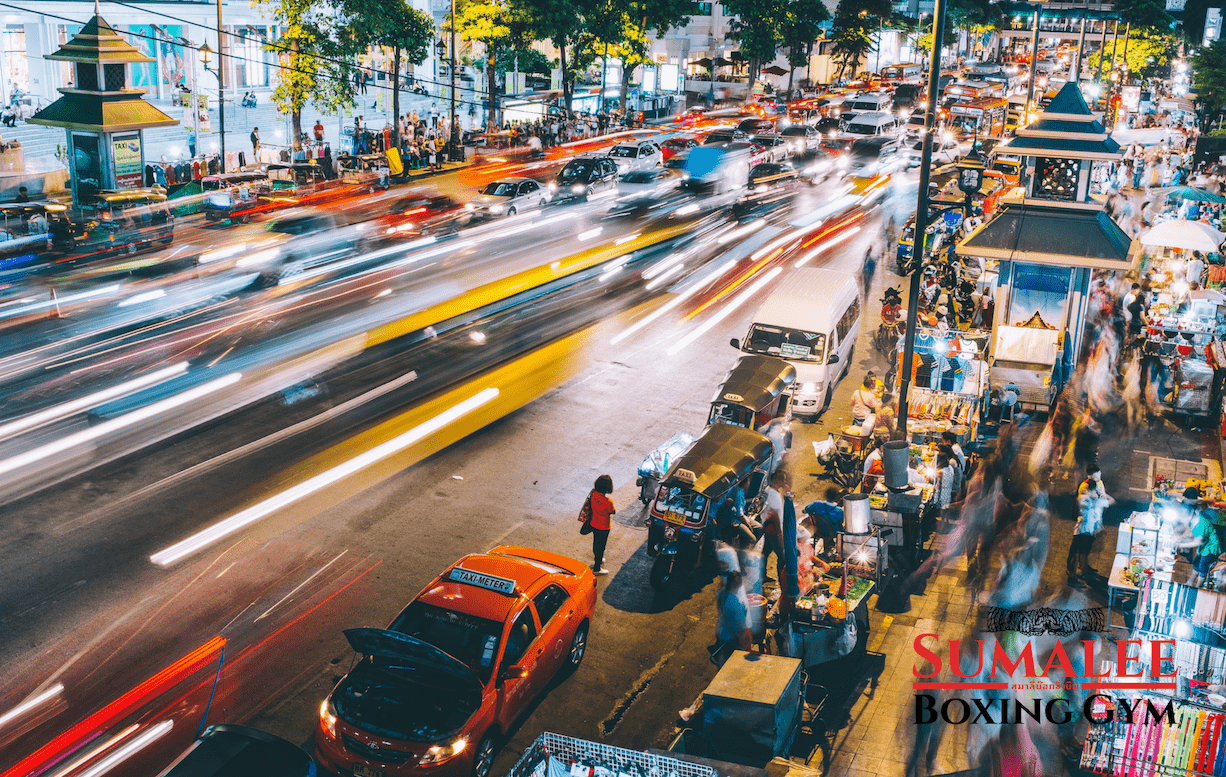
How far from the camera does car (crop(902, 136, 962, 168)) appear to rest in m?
50.6

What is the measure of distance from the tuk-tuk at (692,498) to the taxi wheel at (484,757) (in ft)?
14.3

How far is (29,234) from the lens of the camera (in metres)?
31.2

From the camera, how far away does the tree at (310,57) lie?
4225cm

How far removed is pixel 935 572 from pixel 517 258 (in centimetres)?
2039

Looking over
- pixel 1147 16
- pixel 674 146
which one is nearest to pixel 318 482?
pixel 674 146

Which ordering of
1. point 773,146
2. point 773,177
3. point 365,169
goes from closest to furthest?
point 365,169 < point 773,177 < point 773,146

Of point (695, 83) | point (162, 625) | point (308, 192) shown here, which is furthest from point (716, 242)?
point (695, 83)

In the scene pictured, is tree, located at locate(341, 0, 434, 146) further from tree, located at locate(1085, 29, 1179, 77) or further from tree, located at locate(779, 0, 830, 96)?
tree, located at locate(1085, 29, 1179, 77)

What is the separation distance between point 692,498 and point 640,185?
30044 mm

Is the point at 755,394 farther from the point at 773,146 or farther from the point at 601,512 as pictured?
the point at 773,146

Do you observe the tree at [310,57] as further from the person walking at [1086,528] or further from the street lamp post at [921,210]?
the person walking at [1086,528]

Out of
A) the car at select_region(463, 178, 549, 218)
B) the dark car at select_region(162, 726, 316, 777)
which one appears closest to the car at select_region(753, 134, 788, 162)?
the car at select_region(463, 178, 549, 218)

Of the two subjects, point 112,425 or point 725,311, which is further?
point 725,311

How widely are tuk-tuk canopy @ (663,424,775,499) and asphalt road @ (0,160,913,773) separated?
1289 millimetres
